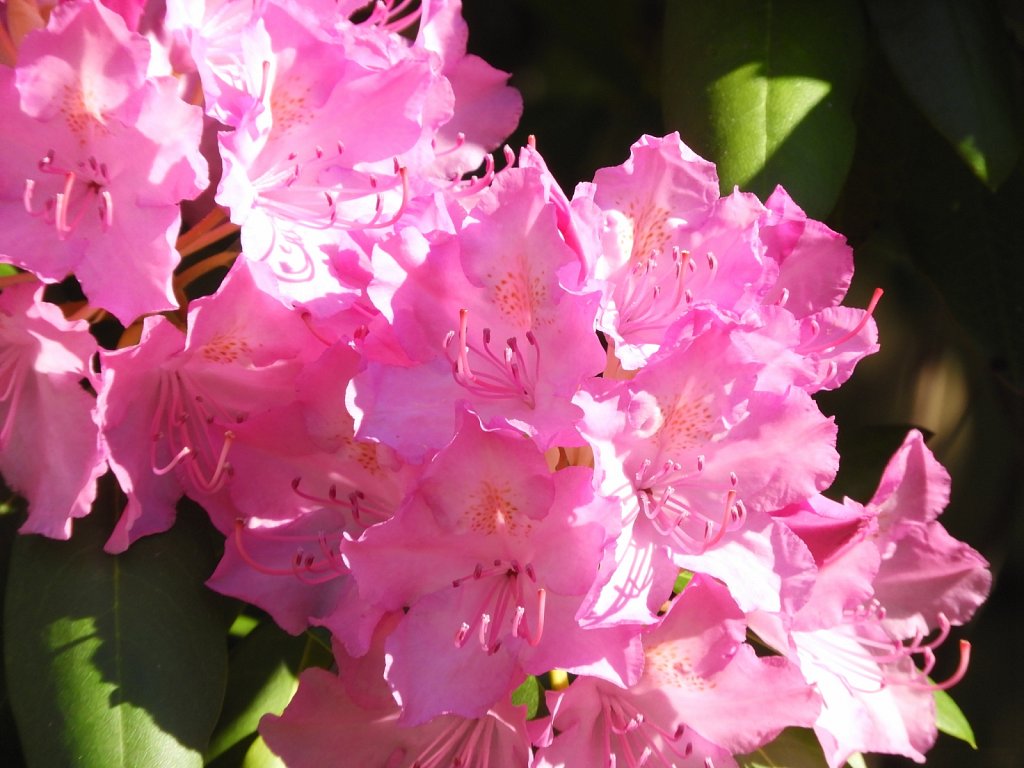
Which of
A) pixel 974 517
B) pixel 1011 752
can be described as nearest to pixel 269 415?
pixel 974 517

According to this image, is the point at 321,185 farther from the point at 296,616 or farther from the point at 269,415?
the point at 296,616

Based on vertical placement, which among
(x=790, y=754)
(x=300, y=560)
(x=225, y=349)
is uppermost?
(x=225, y=349)

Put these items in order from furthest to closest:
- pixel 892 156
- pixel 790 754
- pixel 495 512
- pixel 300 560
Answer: pixel 892 156 → pixel 790 754 → pixel 300 560 → pixel 495 512

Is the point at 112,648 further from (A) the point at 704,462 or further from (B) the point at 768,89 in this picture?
(B) the point at 768,89

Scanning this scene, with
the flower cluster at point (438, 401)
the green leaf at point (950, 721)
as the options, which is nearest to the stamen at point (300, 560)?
the flower cluster at point (438, 401)

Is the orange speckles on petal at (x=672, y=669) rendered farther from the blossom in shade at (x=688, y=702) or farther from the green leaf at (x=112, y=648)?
the green leaf at (x=112, y=648)

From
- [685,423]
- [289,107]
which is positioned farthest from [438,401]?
[289,107]
